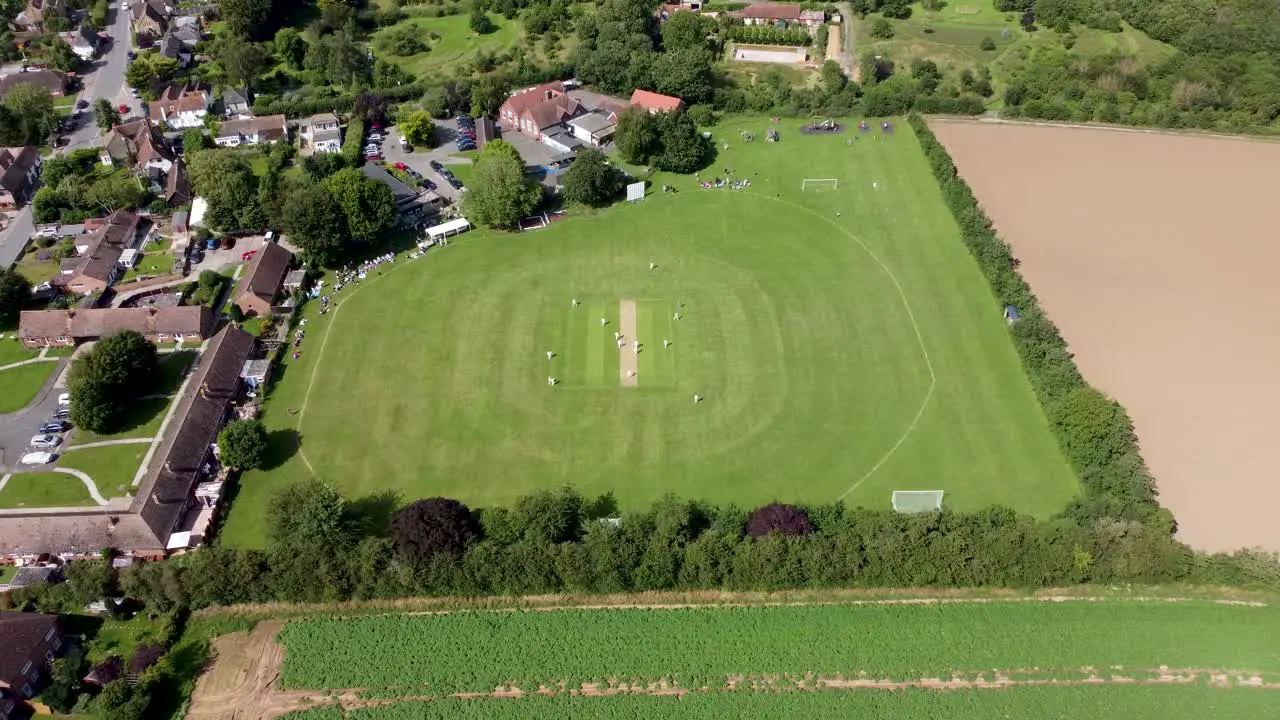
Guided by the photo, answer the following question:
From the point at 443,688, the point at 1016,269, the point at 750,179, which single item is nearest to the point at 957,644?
the point at 443,688

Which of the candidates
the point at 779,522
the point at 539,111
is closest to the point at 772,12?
the point at 539,111

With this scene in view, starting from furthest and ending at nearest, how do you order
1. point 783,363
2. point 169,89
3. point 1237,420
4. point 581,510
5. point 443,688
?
point 169,89, point 783,363, point 1237,420, point 581,510, point 443,688

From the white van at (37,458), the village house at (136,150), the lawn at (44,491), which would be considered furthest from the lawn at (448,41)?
the lawn at (44,491)

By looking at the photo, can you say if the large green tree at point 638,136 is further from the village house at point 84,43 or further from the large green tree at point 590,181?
the village house at point 84,43

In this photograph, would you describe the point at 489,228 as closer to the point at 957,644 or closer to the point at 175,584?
the point at 175,584

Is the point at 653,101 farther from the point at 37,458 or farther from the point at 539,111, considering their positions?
the point at 37,458
